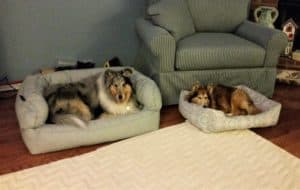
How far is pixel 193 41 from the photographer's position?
266 centimetres

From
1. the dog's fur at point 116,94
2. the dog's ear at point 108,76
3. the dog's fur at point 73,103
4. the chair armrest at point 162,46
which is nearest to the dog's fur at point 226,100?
the chair armrest at point 162,46

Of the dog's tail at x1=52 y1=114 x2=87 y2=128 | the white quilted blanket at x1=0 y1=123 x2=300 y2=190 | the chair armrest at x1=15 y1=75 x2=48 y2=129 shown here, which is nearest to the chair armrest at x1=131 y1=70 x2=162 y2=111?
the white quilted blanket at x1=0 y1=123 x2=300 y2=190

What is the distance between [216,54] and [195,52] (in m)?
0.19

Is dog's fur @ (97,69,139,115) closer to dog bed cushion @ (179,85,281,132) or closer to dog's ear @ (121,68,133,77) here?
dog's ear @ (121,68,133,77)

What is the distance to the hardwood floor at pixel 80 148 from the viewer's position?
1959 mm

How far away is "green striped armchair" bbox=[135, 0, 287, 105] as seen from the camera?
8.27ft

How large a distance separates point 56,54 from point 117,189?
69.5 inches

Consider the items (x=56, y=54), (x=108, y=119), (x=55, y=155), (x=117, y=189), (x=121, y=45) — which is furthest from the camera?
(x=121, y=45)

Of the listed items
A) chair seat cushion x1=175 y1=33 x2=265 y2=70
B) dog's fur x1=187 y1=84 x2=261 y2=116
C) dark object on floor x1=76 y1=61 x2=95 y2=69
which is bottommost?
dog's fur x1=187 y1=84 x2=261 y2=116

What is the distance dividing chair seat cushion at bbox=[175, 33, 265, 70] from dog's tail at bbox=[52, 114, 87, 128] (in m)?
0.94

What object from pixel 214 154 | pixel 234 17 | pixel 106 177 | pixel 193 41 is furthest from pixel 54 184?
pixel 234 17

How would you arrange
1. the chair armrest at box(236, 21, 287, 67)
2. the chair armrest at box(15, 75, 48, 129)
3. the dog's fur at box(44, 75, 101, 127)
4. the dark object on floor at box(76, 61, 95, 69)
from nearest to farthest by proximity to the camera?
the chair armrest at box(15, 75, 48, 129)
the dog's fur at box(44, 75, 101, 127)
the chair armrest at box(236, 21, 287, 67)
the dark object on floor at box(76, 61, 95, 69)

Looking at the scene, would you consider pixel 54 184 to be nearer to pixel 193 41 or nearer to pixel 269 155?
pixel 269 155

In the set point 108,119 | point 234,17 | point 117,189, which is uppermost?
point 234,17
